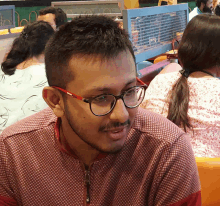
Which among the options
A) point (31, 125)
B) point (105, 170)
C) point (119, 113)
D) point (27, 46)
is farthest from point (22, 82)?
point (119, 113)

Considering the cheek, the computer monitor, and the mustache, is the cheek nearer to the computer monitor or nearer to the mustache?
the mustache

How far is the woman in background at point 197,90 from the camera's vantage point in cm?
150

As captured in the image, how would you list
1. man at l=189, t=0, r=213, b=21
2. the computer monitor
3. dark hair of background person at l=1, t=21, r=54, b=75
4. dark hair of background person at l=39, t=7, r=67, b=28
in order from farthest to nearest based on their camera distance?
1. the computer monitor
2. man at l=189, t=0, r=213, b=21
3. dark hair of background person at l=39, t=7, r=67, b=28
4. dark hair of background person at l=1, t=21, r=54, b=75

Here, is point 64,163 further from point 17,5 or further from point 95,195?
point 17,5

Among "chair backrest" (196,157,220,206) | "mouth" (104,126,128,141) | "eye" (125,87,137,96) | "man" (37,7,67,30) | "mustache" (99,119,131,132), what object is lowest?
"chair backrest" (196,157,220,206)

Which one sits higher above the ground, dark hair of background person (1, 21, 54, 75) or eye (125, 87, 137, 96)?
dark hair of background person (1, 21, 54, 75)

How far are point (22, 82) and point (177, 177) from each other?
47.0 inches

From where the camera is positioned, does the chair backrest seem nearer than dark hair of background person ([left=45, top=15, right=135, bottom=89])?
No

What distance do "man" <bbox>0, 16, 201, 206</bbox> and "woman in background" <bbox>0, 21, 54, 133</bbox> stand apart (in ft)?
2.35

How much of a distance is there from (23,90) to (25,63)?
8.0 inches

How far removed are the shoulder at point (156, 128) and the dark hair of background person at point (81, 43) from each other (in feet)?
0.74

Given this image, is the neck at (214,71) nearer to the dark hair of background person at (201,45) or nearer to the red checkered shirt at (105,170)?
the dark hair of background person at (201,45)

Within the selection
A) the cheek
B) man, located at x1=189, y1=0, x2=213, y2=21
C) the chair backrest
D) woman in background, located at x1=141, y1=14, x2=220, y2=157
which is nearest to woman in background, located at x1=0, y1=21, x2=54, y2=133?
woman in background, located at x1=141, y1=14, x2=220, y2=157

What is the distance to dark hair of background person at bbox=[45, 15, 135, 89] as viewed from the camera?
2.83ft
